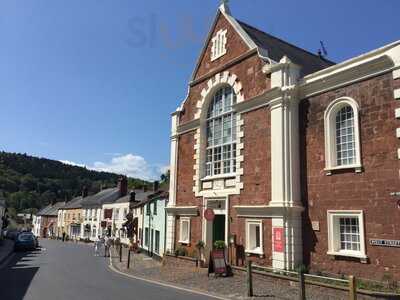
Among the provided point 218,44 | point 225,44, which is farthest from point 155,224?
point 225,44

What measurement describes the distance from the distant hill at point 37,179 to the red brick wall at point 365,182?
404 ft

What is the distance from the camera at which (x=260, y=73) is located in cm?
1892

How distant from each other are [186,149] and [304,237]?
9.92 metres

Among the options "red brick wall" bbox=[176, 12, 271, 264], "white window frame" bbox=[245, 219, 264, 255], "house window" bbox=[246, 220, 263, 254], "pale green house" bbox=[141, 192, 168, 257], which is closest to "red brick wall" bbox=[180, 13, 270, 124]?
"red brick wall" bbox=[176, 12, 271, 264]

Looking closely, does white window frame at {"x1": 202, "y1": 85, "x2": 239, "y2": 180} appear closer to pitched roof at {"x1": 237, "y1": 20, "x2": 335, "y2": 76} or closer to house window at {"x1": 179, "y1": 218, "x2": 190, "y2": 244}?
pitched roof at {"x1": 237, "y1": 20, "x2": 335, "y2": 76}

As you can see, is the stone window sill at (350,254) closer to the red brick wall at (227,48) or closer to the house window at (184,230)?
the house window at (184,230)

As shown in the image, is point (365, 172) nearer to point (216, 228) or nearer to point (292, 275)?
point (292, 275)

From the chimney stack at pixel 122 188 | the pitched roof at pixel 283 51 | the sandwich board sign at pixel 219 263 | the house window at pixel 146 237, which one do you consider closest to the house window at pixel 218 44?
the pitched roof at pixel 283 51

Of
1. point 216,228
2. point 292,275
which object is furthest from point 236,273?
point 216,228

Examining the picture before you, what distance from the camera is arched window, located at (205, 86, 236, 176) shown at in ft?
68.0

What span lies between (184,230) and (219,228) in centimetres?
307

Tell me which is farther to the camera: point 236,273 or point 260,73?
point 260,73

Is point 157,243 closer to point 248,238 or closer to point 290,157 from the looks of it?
point 248,238

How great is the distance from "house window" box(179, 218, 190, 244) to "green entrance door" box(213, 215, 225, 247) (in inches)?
83.1
